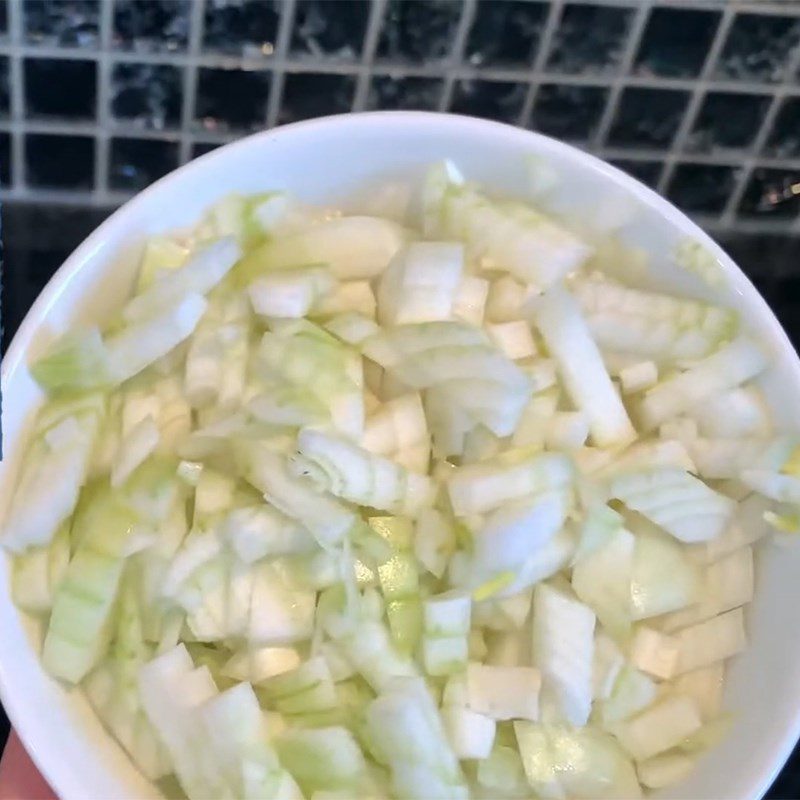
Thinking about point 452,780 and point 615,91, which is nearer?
point 452,780

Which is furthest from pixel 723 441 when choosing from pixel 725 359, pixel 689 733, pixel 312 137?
pixel 312 137

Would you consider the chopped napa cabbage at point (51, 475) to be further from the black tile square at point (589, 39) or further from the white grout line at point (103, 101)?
the black tile square at point (589, 39)

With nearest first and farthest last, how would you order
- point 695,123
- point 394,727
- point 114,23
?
point 394,727 < point 114,23 < point 695,123

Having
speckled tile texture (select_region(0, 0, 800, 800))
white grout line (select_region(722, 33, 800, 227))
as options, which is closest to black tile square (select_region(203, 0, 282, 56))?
speckled tile texture (select_region(0, 0, 800, 800))

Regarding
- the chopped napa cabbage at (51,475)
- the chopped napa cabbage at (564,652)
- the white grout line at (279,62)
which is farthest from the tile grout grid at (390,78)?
the chopped napa cabbage at (564,652)

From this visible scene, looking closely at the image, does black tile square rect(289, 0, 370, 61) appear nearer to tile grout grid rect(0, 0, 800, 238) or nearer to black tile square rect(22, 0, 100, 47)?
tile grout grid rect(0, 0, 800, 238)

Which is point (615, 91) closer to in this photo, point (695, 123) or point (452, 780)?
point (695, 123)

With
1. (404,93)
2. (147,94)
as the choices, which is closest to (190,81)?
(147,94)
